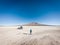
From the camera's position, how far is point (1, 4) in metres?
3.03

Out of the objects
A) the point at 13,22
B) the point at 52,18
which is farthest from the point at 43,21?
the point at 13,22

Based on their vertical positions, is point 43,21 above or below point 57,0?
below

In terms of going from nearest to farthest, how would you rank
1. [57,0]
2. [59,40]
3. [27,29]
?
1. [59,40]
2. [57,0]
3. [27,29]

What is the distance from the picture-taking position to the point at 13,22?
10.0ft

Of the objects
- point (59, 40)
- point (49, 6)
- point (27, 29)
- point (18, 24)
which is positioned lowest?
point (59, 40)

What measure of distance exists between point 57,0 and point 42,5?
58 cm

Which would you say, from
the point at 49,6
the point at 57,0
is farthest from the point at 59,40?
the point at 57,0

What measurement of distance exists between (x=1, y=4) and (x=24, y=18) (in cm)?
103

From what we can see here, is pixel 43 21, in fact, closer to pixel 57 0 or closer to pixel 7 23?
pixel 57 0

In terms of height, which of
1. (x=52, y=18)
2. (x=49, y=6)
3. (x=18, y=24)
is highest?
(x=49, y=6)

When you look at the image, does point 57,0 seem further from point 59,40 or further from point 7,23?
point 7,23

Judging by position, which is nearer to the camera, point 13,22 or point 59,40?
point 59,40

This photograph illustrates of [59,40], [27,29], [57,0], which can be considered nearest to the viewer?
[59,40]

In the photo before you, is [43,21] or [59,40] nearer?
[59,40]
